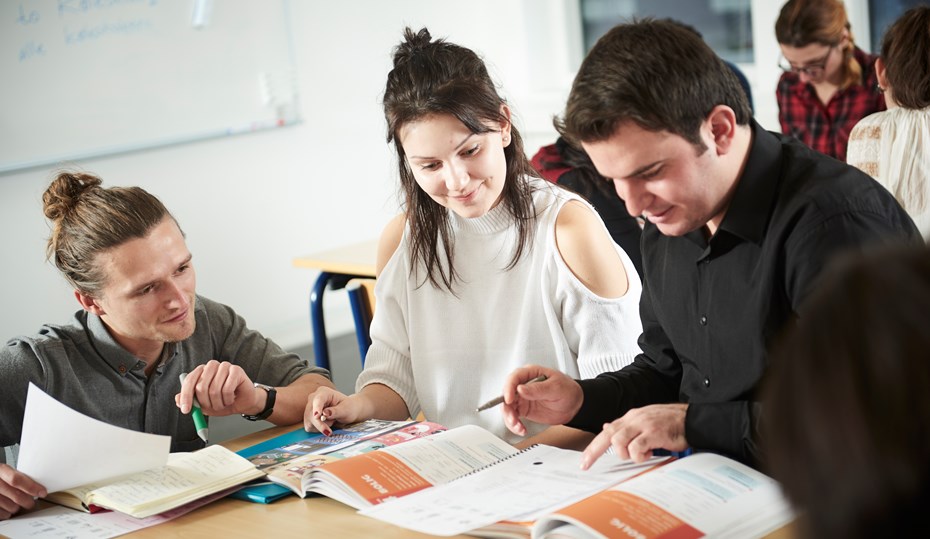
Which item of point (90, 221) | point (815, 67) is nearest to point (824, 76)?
point (815, 67)

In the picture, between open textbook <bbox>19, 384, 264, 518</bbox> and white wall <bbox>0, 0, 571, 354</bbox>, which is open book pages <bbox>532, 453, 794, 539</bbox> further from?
white wall <bbox>0, 0, 571, 354</bbox>

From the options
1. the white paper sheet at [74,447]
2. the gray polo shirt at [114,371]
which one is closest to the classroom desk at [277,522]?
the white paper sheet at [74,447]

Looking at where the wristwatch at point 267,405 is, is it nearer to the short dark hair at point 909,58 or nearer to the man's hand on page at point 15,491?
the man's hand on page at point 15,491

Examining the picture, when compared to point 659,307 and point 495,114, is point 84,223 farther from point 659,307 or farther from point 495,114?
point 659,307

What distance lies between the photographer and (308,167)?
541 cm

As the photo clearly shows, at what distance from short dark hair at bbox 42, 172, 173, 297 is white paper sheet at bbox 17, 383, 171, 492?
14.8 inches

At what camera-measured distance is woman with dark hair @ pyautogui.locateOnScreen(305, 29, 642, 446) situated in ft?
6.34

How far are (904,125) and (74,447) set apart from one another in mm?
2594

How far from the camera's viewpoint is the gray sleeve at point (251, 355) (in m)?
2.09

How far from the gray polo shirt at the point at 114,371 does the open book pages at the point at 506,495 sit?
710mm

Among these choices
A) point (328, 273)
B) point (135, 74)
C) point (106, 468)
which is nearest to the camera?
point (106, 468)

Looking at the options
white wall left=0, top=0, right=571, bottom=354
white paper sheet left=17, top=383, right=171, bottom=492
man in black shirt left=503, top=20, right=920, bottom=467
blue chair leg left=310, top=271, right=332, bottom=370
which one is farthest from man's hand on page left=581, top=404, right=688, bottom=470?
white wall left=0, top=0, right=571, bottom=354

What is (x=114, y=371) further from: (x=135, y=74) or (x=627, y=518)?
(x=135, y=74)

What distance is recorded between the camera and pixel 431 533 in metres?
1.32
